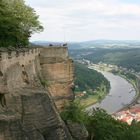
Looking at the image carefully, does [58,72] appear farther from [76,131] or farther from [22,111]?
[22,111]

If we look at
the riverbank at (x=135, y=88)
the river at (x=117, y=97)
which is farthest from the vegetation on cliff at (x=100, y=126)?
the riverbank at (x=135, y=88)

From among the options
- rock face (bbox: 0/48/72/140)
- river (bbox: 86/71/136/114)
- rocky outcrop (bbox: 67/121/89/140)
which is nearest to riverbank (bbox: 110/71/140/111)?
river (bbox: 86/71/136/114)

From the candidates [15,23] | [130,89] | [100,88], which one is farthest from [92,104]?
[15,23]

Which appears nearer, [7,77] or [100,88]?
[7,77]

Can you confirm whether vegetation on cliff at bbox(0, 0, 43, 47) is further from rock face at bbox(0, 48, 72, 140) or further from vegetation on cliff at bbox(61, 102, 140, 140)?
rock face at bbox(0, 48, 72, 140)

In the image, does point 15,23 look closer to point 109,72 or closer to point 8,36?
point 8,36

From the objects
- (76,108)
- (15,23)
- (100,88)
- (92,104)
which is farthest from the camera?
(100,88)

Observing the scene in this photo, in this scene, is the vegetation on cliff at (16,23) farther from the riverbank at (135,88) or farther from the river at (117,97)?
the riverbank at (135,88)

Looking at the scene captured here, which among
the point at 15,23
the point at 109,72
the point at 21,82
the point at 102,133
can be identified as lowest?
the point at 109,72
